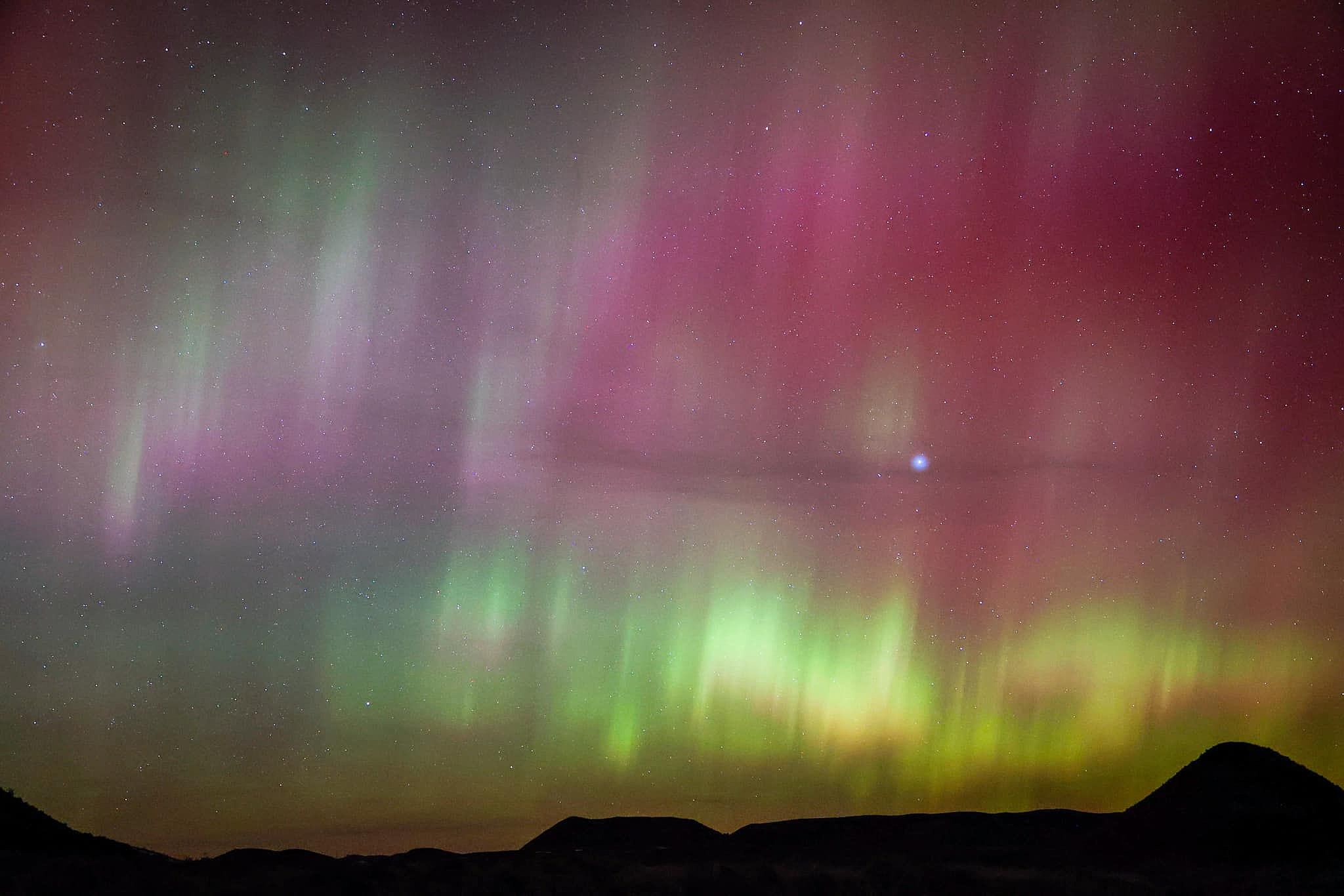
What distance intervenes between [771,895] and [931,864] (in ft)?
17.6

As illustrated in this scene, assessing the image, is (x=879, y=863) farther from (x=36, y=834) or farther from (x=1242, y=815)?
(x=36, y=834)

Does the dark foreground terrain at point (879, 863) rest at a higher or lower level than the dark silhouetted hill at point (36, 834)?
higher

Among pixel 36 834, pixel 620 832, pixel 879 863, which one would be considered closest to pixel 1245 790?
pixel 879 863

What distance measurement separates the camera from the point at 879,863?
21.2 m

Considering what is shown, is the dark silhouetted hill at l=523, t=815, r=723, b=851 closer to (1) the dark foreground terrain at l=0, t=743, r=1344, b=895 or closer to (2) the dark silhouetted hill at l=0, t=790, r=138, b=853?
(1) the dark foreground terrain at l=0, t=743, r=1344, b=895

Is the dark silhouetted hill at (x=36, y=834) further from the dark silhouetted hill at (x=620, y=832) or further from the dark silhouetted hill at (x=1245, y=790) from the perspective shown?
the dark silhouetted hill at (x=1245, y=790)

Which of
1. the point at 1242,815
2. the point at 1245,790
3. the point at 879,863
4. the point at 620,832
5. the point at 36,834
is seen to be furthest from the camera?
the point at 620,832

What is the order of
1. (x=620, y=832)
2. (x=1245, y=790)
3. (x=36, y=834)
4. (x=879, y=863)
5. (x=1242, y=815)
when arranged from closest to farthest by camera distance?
(x=879, y=863) < (x=36, y=834) < (x=1242, y=815) < (x=1245, y=790) < (x=620, y=832)

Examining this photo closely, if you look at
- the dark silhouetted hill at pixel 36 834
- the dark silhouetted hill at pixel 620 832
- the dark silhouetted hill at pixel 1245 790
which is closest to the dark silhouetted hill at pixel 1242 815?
the dark silhouetted hill at pixel 1245 790

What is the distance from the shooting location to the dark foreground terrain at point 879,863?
17156 millimetres

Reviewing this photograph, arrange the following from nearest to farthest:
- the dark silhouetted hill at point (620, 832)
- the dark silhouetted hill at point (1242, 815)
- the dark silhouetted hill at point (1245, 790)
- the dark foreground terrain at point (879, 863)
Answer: the dark foreground terrain at point (879, 863), the dark silhouetted hill at point (1242, 815), the dark silhouetted hill at point (1245, 790), the dark silhouetted hill at point (620, 832)

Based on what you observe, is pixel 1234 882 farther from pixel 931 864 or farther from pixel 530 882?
pixel 530 882

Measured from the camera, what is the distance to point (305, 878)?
17328 mm

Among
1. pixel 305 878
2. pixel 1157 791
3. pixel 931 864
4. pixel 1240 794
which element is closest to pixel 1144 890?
pixel 931 864
